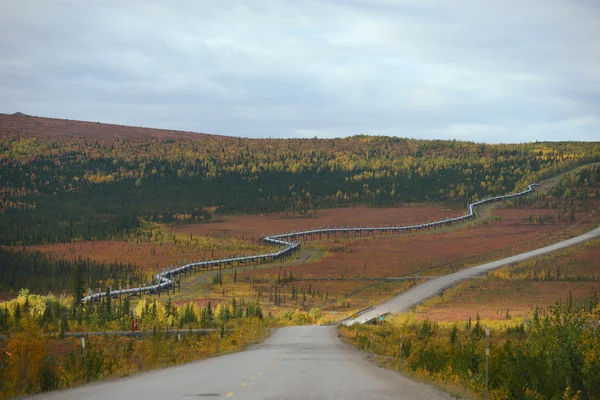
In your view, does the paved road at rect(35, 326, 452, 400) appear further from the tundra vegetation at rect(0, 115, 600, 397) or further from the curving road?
the tundra vegetation at rect(0, 115, 600, 397)

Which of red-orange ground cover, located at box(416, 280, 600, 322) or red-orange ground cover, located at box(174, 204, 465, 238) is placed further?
red-orange ground cover, located at box(174, 204, 465, 238)

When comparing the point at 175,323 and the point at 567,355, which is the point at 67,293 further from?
the point at 567,355

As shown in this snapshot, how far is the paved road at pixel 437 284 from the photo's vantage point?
6869 centimetres

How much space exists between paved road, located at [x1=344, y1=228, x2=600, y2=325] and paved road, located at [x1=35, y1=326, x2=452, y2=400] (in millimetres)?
30969

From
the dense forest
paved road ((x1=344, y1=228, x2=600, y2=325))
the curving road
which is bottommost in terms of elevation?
the dense forest

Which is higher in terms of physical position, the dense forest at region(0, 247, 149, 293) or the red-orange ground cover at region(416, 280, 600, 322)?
the red-orange ground cover at region(416, 280, 600, 322)

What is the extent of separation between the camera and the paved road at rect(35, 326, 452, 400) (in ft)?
60.0

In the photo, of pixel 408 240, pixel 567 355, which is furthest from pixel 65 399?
pixel 408 240

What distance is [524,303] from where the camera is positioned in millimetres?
71188

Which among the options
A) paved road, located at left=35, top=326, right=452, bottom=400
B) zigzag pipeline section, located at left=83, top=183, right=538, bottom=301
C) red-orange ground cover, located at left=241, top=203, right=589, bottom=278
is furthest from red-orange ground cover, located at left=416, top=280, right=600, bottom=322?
paved road, located at left=35, top=326, right=452, bottom=400

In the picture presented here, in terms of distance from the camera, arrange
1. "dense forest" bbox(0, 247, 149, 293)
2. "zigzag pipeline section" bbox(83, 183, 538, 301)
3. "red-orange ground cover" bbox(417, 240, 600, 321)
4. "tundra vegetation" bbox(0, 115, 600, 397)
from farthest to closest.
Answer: "dense forest" bbox(0, 247, 149, 293), "zigzag pipeline section" bbox(83, 183, 538, 301), "red-orange ground cover" bbox(417, 240, 600, 321), "tundra vegetation" bbox(0, 115, 600, 397)

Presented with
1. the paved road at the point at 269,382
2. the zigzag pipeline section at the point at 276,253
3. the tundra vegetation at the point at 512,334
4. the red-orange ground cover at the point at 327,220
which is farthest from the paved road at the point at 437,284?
the red-orange ground cover at the point at 327,220

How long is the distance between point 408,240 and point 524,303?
192ft

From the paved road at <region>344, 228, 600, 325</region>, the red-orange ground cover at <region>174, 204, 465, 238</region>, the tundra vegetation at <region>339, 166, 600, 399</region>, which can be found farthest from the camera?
the red-orange ground cover at <region>174, 204, 465, 238</region>
